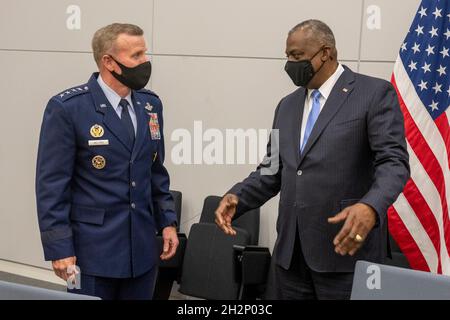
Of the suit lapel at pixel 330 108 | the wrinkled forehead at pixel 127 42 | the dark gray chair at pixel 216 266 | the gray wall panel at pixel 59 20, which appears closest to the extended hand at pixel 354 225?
the suit lapel at pixel 330 108

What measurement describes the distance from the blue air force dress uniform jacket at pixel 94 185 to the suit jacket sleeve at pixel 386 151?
85 centimetres

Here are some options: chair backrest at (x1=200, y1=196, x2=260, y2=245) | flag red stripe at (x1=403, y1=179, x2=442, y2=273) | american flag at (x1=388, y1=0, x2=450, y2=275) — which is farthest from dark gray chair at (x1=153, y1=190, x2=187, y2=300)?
flag red stripe at (x1=403, y1=179, x2=442, y2=273)

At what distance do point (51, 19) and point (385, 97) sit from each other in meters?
3.31

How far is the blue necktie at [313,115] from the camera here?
7.84ft

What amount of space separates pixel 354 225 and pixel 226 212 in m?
0.61

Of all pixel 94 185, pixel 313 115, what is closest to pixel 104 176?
pixel 94 185

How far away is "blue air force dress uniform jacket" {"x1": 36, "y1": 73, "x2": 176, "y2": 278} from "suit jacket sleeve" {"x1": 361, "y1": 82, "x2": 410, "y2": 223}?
85 cm

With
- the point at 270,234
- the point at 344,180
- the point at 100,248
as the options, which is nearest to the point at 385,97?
the point at 344,180

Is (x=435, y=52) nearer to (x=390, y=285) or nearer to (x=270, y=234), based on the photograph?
(x=270, y=234)

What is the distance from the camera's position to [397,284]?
72.7 inches

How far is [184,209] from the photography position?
14.6 feet

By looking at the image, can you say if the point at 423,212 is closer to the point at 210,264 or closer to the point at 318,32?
the point at 210,264

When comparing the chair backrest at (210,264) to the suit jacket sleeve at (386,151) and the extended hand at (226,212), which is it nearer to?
the extended hand at (226,212)

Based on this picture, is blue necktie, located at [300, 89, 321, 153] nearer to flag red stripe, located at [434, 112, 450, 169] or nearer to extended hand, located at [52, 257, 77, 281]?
extended hand, located at [52, 257, 77, 281]
